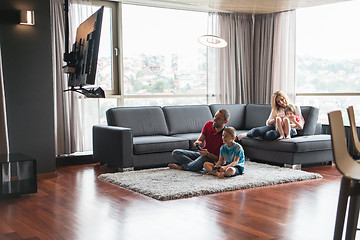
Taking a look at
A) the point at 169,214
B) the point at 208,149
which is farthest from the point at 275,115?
the point at 169,214

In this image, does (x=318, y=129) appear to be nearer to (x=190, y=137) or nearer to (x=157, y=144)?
(x=190, y=137)

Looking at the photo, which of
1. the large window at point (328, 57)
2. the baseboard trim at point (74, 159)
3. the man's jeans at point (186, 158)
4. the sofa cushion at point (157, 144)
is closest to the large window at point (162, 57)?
the baseboard trim at point (74, 159)

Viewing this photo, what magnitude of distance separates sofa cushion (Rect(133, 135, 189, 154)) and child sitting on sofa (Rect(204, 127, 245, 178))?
85 cm

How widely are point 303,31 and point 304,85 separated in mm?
894

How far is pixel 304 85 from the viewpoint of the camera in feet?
25.0

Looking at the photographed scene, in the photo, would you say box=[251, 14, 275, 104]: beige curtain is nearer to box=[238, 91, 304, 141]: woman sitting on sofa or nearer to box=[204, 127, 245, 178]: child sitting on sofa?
box=[238, 91, 304, 141]: woman sitting on sofa

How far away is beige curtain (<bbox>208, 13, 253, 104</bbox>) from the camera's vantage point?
7.80 meters

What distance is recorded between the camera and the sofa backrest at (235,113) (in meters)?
7.11

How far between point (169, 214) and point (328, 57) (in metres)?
4.68

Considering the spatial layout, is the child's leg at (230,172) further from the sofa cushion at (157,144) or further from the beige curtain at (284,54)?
the beige curtain at (284,54)

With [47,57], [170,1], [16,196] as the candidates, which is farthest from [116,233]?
[170,1]

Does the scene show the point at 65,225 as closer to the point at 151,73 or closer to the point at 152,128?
the point at 152,128

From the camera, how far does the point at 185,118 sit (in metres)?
6.73

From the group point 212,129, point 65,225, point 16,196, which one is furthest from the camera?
point 212,129
